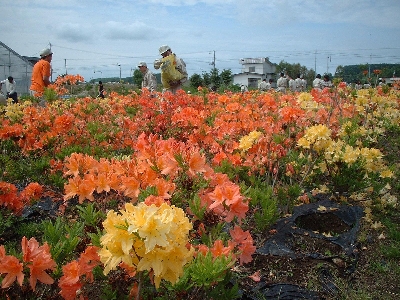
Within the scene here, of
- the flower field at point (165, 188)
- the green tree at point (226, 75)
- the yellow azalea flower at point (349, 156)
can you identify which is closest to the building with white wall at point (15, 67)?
the green tree at point (226, 75)

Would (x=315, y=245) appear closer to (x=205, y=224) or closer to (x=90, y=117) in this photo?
(x=205, y=224)

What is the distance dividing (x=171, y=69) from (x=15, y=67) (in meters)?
26.0

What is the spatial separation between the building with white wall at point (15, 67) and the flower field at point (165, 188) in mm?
25400

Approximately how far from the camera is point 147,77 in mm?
9281

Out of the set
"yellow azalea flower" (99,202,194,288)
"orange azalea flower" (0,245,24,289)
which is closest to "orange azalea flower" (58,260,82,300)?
"orange azalea flower" (0,245,24,289)

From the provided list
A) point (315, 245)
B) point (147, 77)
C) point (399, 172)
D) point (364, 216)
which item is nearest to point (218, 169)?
point (315, 245)

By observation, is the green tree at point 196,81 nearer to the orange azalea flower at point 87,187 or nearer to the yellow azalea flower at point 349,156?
the yellow azalea flower at point 349,156

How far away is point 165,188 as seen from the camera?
1.91 metres

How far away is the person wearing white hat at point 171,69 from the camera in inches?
299

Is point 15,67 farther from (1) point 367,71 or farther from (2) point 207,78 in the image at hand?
(1) point 367,71

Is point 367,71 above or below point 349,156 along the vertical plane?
above

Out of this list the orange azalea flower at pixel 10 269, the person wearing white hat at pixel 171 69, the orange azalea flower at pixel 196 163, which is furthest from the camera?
the person wearing white hat at pixel 171 69

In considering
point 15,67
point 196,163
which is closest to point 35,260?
point 196,163

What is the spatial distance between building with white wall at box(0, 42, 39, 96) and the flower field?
25400 millimetres
